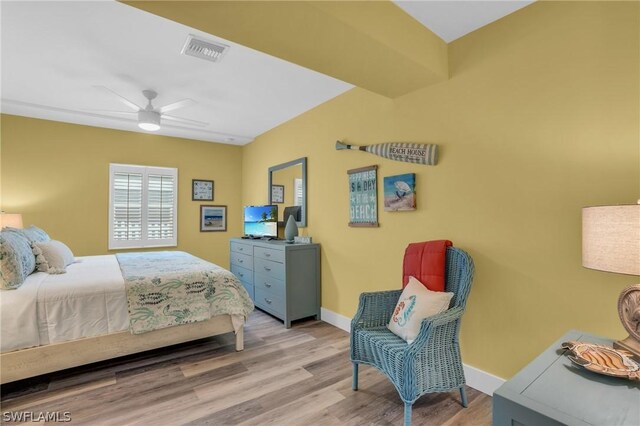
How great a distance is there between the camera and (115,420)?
6.19 feet

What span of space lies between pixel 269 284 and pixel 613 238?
10.5 feet

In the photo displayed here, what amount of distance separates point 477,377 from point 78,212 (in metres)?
5.17

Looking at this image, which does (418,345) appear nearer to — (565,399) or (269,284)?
Result: (565,399)

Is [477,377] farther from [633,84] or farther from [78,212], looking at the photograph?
[78,212]

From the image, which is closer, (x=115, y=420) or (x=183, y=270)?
(x=115, y=420)

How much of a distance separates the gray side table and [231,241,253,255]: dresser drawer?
11.4 feet

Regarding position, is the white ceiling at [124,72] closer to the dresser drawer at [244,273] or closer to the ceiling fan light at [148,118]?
the ceiling fan light at [148,118]

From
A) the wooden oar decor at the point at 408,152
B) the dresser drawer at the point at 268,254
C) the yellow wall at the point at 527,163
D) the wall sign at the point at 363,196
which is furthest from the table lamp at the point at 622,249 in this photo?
the dresser drawer at the point at 268,254

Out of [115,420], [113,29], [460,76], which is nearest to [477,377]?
[460,76]

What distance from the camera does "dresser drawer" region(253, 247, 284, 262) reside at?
11.5 ft

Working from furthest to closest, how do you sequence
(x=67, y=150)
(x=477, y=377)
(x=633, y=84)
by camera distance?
(x=67, y=150) → (x=477, y=377) → (x=633, y=84)

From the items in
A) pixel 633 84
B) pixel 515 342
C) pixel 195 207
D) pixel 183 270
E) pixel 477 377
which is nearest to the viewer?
pixel 633 84

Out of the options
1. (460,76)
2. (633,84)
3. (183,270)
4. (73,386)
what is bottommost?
(73,386)

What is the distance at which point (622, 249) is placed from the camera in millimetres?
1181
